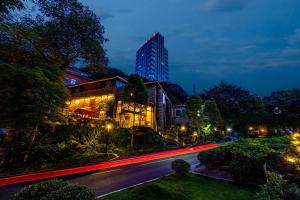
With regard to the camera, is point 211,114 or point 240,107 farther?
point 240,107

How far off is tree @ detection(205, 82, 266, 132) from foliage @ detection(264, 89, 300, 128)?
2.82 meters

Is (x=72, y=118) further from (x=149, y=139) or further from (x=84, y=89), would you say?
(x=84, y=89)

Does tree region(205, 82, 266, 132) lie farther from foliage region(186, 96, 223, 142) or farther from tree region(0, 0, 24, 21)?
tree region(0, 0, 24, 21)

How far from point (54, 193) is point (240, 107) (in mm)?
53108

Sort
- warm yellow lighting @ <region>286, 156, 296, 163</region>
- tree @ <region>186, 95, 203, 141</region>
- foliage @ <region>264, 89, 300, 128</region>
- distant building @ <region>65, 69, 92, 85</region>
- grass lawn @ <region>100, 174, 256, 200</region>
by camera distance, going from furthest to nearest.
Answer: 1. distant building @ <region>65, 69, 92, 85</region>
2. foliage @ <region>264, 89, 300, 128</region>
3. tree @ <region>186, 95, 203, 141</region>
4. warm yellow lighting @ <region>286, 156, 296, 163</region>
5. grass lawn @ <region>100, 174, 256, 200</region>

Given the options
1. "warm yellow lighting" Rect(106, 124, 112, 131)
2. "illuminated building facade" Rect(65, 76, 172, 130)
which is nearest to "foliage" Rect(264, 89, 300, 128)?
"illuminated building facade" Rect(65, 76, 172, 130)

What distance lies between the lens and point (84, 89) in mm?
34406

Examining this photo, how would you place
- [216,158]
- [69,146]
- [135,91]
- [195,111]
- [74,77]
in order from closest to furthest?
[216,158] < [69,146] < [135,91] < [195,111] < [74,77]

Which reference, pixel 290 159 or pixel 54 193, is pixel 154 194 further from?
pixel 290 159

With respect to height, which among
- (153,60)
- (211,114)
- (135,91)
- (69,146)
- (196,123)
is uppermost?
(153,60)

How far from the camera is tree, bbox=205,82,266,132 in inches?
1752

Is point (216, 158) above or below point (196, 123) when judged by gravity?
below

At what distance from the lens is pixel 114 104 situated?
2895cm

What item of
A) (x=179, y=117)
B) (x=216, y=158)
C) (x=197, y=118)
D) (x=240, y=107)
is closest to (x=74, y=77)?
(x=179, y=117)
